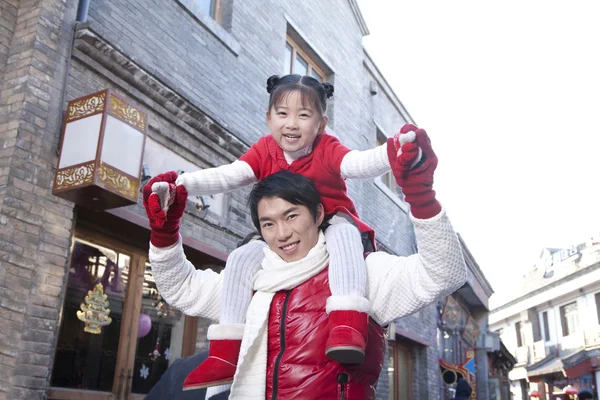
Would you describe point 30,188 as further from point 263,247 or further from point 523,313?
point 523,313

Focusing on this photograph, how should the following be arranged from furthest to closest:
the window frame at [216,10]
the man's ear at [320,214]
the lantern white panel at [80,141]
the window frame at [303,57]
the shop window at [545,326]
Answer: the shop window at [545,326] → the window frame at [303,57] → the window frame at [216,10] → the lantern white panel at [80,141] → the man's ear at [320,214]

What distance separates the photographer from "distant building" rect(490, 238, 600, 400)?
86.1 ft

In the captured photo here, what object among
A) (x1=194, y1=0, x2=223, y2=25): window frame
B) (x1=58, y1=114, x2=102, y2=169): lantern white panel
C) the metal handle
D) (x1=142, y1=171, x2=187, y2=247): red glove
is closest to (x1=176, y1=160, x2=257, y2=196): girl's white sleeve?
(x1=142, y1=171, x2=187, y2=247): red glove

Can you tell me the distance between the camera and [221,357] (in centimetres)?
235

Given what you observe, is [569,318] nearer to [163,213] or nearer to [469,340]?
[469,340]

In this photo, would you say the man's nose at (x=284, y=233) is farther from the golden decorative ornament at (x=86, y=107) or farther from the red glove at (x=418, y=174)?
the golden decorative ornament at (x=86, y=107)

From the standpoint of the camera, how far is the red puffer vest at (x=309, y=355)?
222 centimetres

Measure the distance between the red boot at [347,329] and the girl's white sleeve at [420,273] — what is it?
7.7 inches

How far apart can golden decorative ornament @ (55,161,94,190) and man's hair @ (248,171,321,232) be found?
9.49 ft

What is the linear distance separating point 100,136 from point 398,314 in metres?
3.60

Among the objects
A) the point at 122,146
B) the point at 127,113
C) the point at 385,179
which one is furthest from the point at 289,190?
the point at 385,179

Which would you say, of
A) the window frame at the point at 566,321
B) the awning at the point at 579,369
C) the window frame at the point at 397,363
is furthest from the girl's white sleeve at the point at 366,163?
the window frame at the point at 566,321

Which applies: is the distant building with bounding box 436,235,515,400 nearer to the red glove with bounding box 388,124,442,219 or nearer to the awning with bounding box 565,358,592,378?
the awning with bounding box 565,358,592,378

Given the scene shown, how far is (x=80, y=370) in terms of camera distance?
572 centimetres
